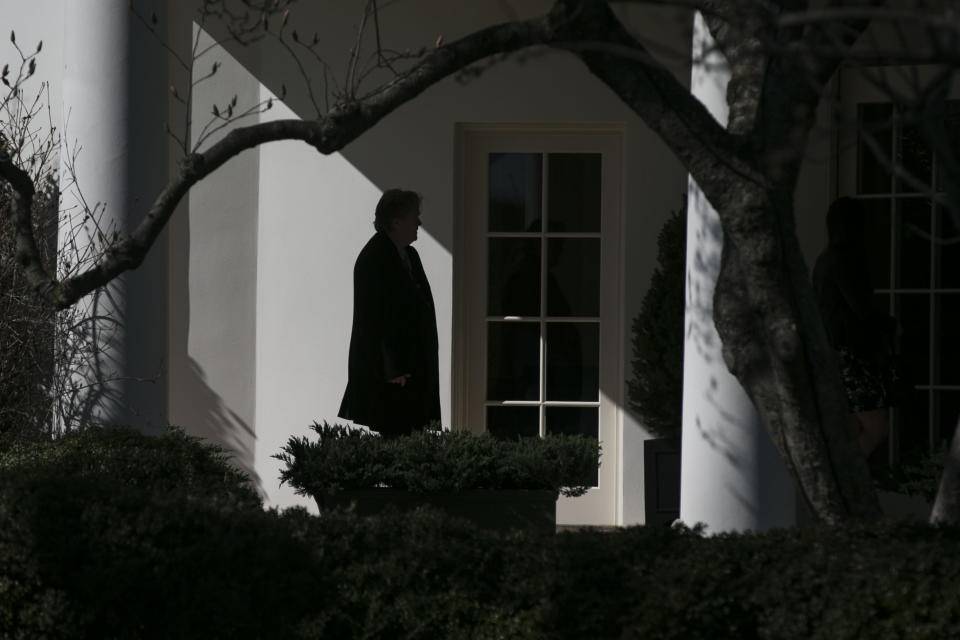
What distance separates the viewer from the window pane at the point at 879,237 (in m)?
8.23

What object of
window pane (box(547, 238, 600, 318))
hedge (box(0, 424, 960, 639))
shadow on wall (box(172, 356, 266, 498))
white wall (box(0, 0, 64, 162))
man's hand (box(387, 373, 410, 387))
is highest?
white wall (box(0, 0, 64, 162))

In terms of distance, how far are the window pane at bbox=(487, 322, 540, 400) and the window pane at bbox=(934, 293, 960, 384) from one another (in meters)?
2.50

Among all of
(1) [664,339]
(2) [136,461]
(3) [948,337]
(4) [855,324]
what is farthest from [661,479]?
(2) [136,461]

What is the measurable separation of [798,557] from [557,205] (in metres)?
5.26

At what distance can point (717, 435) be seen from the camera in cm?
525

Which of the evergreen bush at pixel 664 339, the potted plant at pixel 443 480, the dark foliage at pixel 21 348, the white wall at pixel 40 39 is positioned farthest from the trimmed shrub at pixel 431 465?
the white wall at pixel 40 39

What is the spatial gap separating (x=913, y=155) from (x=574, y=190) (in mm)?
2115

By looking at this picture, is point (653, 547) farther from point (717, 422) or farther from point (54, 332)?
point (54, 332)

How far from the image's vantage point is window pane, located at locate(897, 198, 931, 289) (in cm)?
816

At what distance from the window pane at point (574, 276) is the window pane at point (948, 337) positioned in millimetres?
2119

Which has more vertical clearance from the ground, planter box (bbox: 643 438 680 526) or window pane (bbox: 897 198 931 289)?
window pane (bbox: 897 198 931 289)

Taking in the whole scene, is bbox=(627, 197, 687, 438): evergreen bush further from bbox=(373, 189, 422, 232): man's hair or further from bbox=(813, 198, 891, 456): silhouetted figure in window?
bbox=(373, 189, 422, 232): man's hair

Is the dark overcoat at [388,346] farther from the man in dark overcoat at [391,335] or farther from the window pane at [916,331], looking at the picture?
the window pane at [916,331]

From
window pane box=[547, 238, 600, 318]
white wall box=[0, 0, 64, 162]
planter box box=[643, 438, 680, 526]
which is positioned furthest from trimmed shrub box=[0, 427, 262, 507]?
white wall box=[0, 0, 64, 162]
